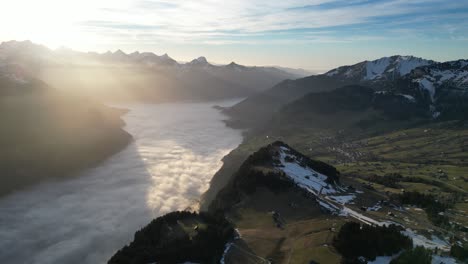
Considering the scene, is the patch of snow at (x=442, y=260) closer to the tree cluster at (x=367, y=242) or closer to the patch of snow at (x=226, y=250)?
the tree cluster at (x=367, y=242)

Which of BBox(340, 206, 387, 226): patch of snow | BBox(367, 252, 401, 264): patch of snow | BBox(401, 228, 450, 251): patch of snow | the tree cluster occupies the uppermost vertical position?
the tree cluster

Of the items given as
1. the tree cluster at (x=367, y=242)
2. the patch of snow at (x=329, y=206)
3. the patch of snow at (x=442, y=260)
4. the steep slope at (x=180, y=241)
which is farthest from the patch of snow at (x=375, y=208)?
the steep slope at (x=180, y=241)

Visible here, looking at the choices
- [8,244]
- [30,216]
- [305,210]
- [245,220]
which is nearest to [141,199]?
[30,216]

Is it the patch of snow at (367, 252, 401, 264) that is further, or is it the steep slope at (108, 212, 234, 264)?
the steep slope at (108, 212, 234, 264)

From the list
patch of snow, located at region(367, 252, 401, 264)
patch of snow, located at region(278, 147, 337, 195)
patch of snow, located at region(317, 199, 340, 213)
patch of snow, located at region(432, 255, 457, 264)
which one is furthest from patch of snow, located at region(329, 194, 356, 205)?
patch of snow, located at region(367, 252, 401, 264)

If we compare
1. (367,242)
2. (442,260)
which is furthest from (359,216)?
(367,242)

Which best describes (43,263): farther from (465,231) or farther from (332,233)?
(465,231)

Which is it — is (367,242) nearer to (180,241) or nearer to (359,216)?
(359,216)

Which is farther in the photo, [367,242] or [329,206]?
[329,206]

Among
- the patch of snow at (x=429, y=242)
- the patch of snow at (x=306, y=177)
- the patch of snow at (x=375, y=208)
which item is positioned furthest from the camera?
the patch of snow at (x=306, y=177)

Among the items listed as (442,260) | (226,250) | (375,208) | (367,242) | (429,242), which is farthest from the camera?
(375,208)

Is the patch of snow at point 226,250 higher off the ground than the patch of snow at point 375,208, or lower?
lower

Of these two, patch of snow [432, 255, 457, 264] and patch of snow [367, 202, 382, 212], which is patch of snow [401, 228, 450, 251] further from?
patch of snow [367, 202, 382, 212]
